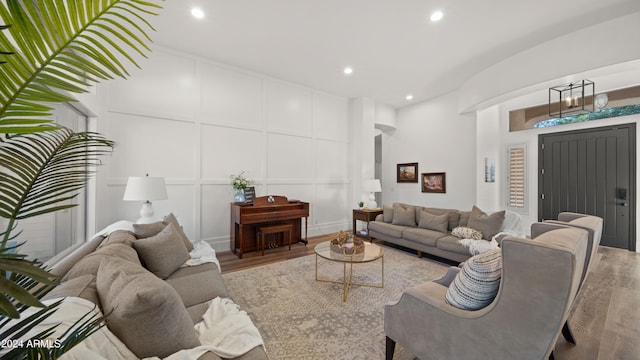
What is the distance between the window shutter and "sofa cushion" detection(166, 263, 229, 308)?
20.1ft

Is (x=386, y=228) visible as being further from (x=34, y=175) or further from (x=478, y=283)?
(x=34, y=175)

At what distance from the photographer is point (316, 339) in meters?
2.02

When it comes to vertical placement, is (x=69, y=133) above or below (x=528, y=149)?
below

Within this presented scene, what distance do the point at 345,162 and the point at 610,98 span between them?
16.3 feet

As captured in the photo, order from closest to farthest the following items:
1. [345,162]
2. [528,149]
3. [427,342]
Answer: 1. [427,342]
2. [528,149]
3. [345,162]

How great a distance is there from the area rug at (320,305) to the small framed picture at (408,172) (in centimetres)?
310

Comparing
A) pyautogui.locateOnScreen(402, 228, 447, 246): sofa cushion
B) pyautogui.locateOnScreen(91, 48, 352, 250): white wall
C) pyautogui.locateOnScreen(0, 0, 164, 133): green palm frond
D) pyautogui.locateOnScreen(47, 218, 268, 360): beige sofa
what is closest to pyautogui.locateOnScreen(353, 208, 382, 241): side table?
pyautogui.locateOnScreen(91, 48, 352, 250): white wall

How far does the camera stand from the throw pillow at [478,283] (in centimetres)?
141

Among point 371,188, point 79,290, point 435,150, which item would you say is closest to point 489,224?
point 371,188

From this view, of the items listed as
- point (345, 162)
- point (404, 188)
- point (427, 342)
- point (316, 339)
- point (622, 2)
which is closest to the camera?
point (427, 342)

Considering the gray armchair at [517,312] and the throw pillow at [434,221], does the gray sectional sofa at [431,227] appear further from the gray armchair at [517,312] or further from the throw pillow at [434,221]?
the gray armchair at [517,312]

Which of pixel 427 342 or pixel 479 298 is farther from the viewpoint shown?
pixel 427 342

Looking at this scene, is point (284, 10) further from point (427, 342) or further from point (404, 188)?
point (404, 188)

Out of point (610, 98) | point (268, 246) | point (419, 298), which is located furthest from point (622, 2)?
point (268, 246)
